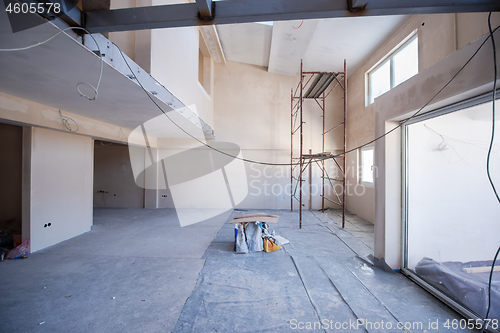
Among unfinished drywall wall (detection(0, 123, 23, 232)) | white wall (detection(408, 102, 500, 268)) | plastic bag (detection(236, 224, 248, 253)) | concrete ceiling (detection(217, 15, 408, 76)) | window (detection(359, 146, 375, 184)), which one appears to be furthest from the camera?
window (detection(359, 146, 375, 184))

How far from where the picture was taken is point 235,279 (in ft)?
7.92

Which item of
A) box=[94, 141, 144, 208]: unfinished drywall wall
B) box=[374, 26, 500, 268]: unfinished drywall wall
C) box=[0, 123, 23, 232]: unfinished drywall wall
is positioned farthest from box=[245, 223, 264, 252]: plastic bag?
box=[94, 141, 144, 208]: unfinished drywall wall

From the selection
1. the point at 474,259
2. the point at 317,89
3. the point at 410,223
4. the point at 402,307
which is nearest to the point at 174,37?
the point at 317,89

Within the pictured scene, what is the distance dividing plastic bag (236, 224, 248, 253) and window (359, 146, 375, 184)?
376 centimetres

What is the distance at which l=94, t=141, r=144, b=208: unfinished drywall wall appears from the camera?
6.66 metres

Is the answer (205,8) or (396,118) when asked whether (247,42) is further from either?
(205,8)

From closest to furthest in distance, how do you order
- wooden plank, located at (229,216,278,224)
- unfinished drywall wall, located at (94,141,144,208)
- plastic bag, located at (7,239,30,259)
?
plastic bag, located at (7,239,30,259)
wooden plank, located at (229,216,278,224)
unfinished drywall wall, located at (94,141,144,208)

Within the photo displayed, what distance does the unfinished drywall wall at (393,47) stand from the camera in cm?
258

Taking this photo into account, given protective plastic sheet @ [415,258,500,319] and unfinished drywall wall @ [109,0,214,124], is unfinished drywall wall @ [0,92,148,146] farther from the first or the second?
protective plastic sheet @ [415,258,500,319]

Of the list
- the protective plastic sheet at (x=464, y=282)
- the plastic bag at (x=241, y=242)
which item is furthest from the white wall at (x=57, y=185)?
the protective plastic sheet at (x=464, y=282)

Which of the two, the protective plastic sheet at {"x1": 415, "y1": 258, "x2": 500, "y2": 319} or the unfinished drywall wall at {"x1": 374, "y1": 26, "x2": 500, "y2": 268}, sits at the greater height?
the unfinished drywall wall at {"x1": 374, "y1": 26, "x2": 500, "y2": 268}

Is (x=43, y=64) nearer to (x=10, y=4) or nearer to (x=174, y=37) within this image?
(x=10, y=4)

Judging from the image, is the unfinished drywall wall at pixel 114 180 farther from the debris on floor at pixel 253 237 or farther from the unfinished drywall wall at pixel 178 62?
the debris on floor at pixel 253 237

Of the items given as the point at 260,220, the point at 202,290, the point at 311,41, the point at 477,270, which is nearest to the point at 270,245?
the point at 260,220
